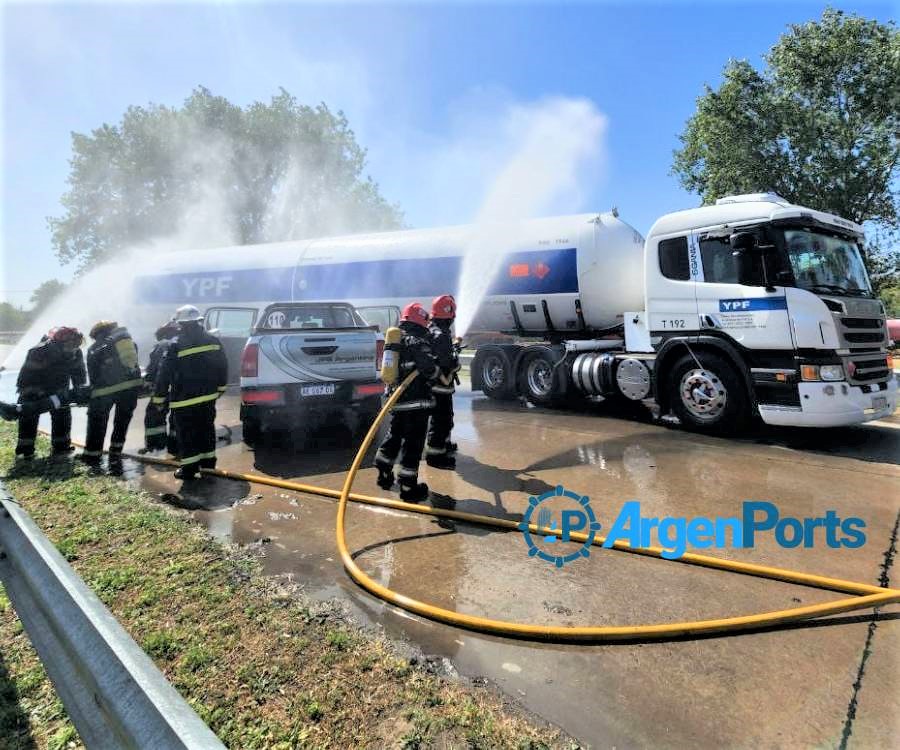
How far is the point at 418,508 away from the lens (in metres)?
4.15

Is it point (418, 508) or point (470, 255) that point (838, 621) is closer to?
point (418, 508)

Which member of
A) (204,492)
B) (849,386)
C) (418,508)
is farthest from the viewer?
(849,386)

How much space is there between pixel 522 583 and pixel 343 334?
403 cm

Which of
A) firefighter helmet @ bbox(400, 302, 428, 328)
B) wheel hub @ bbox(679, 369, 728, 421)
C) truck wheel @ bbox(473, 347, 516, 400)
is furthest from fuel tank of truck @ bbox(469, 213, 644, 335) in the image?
firefighter helmet @ bbox(400, 302, 428, 328)

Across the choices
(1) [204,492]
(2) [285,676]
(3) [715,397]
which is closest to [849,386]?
(3) [715,397]

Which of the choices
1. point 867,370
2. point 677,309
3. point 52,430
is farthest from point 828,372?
point 52,430

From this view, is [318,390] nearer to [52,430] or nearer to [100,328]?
[100,328]

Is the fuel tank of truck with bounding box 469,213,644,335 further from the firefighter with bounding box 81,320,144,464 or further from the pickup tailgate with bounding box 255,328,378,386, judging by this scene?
the firefighter with bounding box 81,320,144,464

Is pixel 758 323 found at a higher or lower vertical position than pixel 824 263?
lower

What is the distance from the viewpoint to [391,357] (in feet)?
15.1

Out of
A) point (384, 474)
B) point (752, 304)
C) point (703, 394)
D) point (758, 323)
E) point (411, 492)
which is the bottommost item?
point (411, 492)

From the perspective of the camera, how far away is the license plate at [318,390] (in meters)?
5.98

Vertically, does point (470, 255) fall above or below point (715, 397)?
above

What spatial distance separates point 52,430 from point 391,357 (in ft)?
14.9
